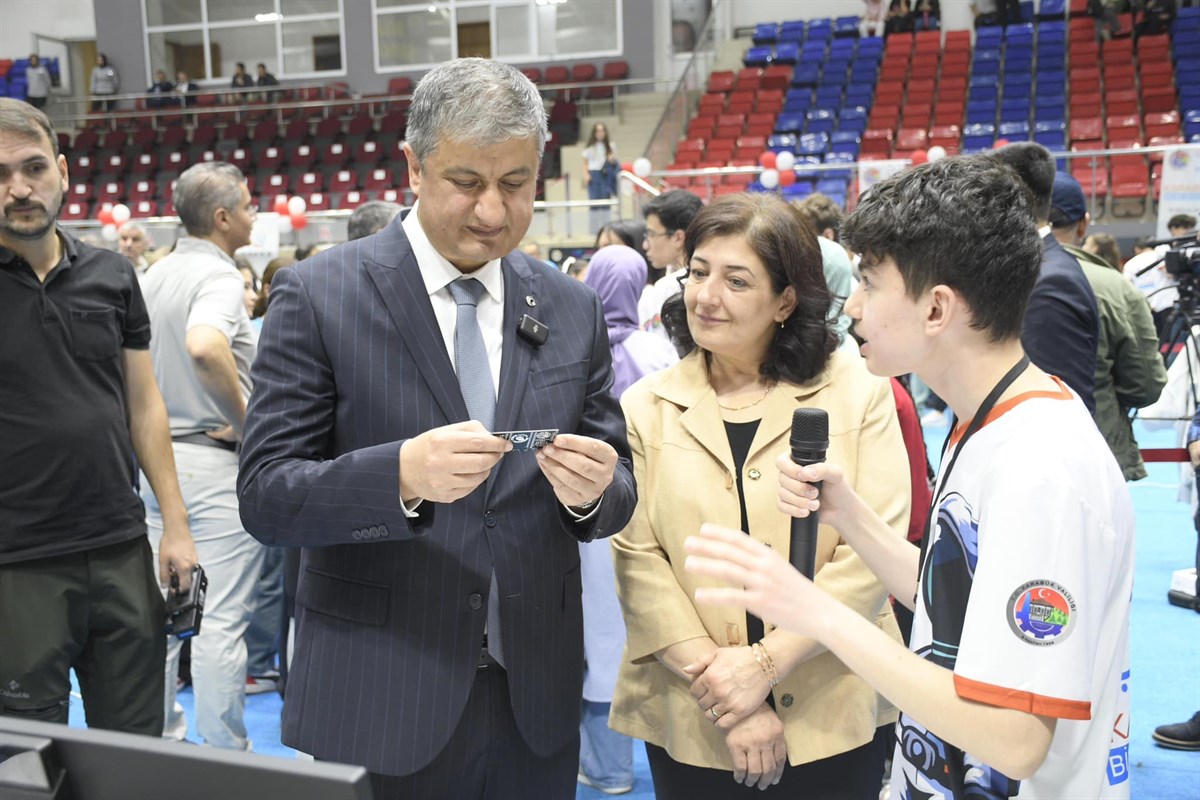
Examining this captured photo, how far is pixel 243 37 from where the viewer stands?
1880 centimetres

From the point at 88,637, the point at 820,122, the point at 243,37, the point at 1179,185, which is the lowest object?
the point at 88,637

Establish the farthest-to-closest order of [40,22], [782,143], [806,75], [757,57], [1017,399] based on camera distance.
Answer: [40,22], [757,57], [806,75], [782,143], [1017,399]

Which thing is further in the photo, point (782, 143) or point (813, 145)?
point (782, 143)

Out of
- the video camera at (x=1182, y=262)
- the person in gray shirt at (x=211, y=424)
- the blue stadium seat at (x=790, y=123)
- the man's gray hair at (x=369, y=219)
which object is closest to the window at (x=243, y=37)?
the blue stadium seat at (x=790, y=123)

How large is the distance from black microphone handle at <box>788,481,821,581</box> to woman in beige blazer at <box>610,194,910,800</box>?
405 millimetres

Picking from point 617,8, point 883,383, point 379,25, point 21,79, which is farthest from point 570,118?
point 883,383

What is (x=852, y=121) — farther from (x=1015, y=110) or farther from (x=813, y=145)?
(x=1015, y=110)

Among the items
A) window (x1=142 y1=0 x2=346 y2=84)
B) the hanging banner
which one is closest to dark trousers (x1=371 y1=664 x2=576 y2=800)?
the hanging banner

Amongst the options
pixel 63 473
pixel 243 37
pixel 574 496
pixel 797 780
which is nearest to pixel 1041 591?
pixel 574 496

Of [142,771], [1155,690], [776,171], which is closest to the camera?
[142,771]

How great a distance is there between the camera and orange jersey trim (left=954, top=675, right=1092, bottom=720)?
1.11m

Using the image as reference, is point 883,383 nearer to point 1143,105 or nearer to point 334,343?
point 334,343

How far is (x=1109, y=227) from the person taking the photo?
10.3 metres

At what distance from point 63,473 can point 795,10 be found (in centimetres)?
1724
